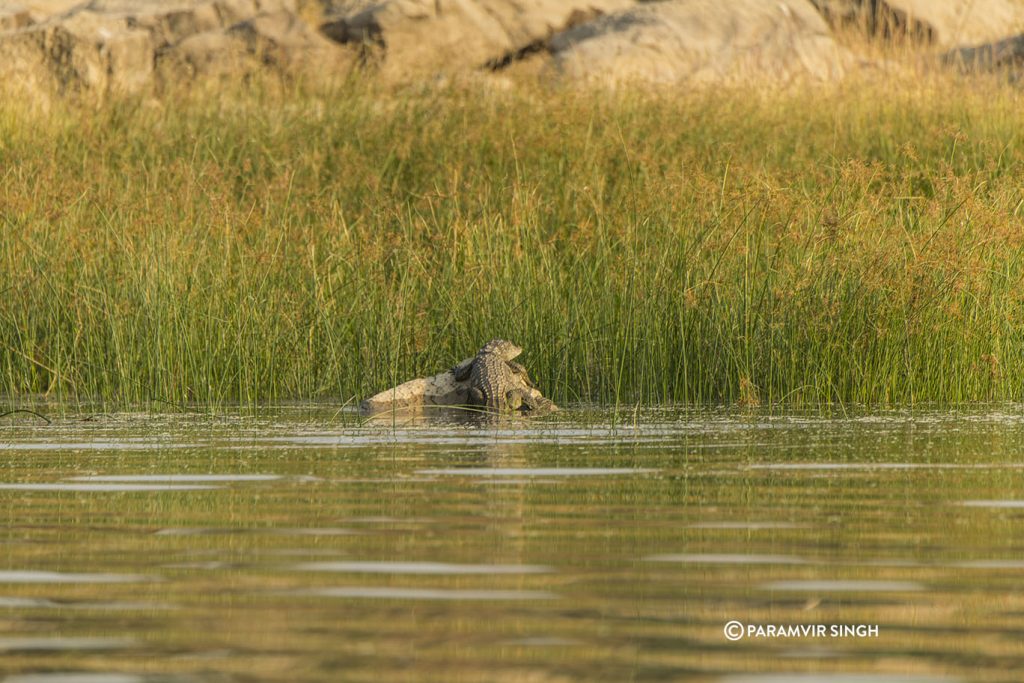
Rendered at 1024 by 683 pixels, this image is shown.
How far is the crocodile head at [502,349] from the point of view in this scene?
9.88m

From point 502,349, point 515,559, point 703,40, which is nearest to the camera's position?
point 515,559

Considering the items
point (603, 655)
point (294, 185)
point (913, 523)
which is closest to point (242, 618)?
point (603, 655)

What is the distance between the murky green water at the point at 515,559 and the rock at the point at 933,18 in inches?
895

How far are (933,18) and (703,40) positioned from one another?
15.8 feet

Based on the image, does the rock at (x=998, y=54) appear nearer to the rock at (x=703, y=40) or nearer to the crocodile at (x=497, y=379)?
the rock at (x=703, y=40)

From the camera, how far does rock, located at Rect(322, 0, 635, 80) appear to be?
2661 centimetres

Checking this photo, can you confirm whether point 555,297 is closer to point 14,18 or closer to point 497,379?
point 497,379

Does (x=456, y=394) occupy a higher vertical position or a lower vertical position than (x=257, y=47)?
lower

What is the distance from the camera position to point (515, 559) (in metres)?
4.75

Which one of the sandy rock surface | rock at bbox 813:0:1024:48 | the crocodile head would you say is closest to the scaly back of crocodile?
the crocodile head

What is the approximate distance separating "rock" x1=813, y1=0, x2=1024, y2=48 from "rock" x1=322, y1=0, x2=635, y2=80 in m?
4.46

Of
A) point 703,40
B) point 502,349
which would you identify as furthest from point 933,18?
point 502,349

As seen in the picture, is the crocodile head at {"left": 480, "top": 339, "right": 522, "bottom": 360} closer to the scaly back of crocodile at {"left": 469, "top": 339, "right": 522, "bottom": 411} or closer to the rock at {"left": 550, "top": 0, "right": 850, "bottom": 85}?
the scaly back of crocodile at {"left": 469, "top": 339, "right": 522, "bottom": 411}

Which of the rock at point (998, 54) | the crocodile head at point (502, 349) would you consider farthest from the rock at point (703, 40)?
the crocodile head at point (502, 349)
